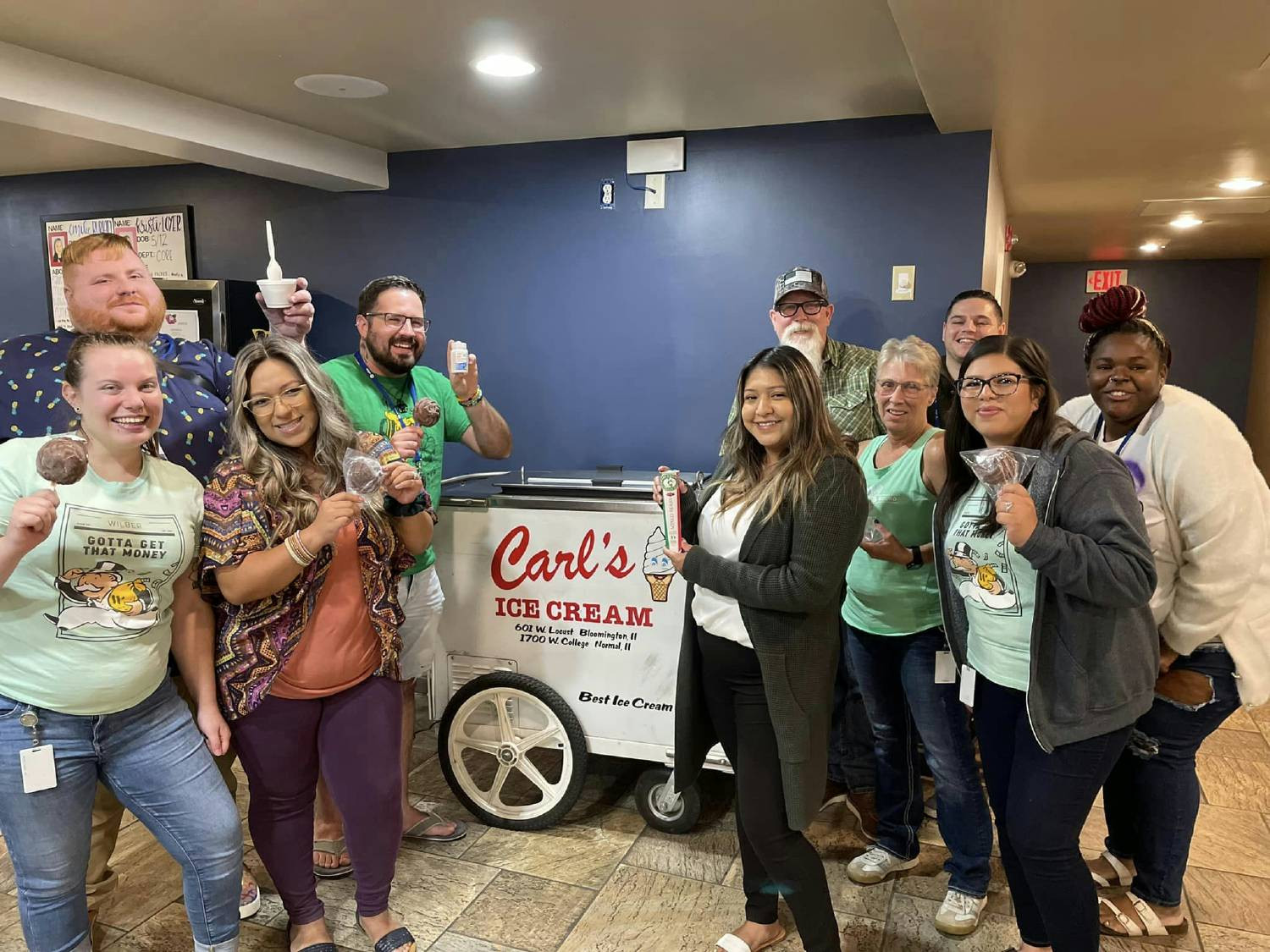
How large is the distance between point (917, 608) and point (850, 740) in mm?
795

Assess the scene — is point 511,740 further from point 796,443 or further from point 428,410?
point 796,443

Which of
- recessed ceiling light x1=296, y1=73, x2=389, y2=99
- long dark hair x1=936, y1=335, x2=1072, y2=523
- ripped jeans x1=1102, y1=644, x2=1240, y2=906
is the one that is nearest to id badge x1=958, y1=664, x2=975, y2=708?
long dark hair x1=936, y1=335, x2=1072, y2=523

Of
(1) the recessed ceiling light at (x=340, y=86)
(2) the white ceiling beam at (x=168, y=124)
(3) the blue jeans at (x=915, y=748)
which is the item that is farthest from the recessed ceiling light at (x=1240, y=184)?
(2) the white ceiling beam at (x=168, y=124)

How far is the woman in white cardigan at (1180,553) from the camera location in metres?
1.67

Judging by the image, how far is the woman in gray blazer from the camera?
1.62 meters

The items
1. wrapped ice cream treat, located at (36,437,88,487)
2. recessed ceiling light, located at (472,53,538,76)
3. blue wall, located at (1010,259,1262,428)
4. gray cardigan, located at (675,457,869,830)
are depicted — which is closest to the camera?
wrapped ice cream treat, located at (36,437,88,487)

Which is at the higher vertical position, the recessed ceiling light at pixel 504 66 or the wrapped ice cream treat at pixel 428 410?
the recessed ceiling light at pixel 504 66

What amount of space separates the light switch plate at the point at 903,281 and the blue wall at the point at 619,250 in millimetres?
30

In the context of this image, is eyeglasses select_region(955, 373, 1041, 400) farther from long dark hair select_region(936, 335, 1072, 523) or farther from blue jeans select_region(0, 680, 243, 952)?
blue jeans select_region(0, 680, 243, 952)

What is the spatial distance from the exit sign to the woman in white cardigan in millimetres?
7467

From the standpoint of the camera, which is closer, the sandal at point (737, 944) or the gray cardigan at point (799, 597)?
the gray cardigan at point (799, 597)

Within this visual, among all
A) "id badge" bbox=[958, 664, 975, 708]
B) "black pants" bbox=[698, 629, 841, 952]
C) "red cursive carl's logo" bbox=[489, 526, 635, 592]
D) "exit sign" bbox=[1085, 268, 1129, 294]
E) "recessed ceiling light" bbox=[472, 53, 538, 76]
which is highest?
"recessed ceiling light" bbox=[472, 53, 538, 76]

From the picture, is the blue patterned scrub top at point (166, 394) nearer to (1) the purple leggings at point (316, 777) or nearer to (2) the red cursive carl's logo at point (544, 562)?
(1) the purple leggings at point (316, 777)

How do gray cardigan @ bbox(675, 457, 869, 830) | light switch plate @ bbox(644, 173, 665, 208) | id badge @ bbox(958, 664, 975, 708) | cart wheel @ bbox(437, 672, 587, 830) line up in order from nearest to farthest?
gray cardigan @ bbox(675, 457, 869, 830) → id badge @ bbox(958, 664, 975, 708) → cart wheel @ bbox(437, 672, 587, 830) → light switch plate @ bbox(644, 173, 665, 208)
